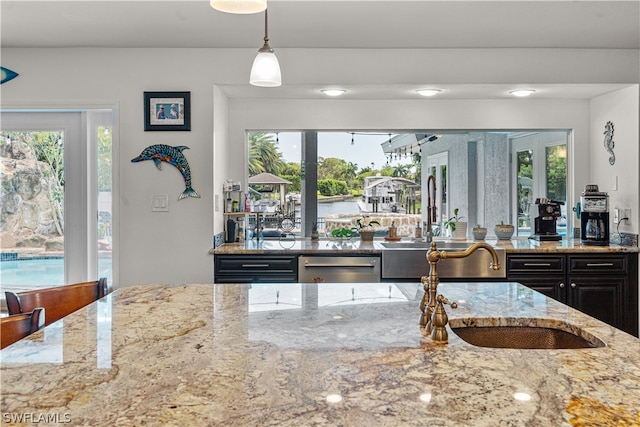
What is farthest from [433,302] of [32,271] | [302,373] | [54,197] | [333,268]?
[32,271]

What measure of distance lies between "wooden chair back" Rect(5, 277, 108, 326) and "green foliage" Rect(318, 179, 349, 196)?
2635 mm

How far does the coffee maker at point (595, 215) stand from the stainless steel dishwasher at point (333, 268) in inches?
68.5

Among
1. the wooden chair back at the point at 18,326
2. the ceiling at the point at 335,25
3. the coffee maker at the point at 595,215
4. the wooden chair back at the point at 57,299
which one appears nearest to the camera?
the wooden chair back at the point at 18,326

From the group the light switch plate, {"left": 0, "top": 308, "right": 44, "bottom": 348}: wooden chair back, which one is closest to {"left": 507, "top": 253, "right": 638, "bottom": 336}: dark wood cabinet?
the light switch plate

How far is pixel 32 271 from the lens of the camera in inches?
166

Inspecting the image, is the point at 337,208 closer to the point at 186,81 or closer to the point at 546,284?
the point at 186,81

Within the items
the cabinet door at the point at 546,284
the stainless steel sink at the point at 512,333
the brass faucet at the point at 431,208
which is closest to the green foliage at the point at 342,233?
the brass faucet at the point at 431,208

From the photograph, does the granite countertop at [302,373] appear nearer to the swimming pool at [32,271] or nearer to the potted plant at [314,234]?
the potted plant at [314,234]

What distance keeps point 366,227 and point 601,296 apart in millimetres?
1908

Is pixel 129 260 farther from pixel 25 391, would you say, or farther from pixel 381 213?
pixel 25 391

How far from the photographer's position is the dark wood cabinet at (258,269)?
3.83 metres

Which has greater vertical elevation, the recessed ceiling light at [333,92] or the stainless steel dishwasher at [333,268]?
the recessed ceiling light at [333,92]

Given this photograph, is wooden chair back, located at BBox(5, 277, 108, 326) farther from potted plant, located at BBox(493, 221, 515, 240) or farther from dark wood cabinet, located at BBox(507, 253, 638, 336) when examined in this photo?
potted plant, located at BBox(493, 221, 515, 240)

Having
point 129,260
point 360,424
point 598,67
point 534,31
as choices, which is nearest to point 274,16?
point 534,31
